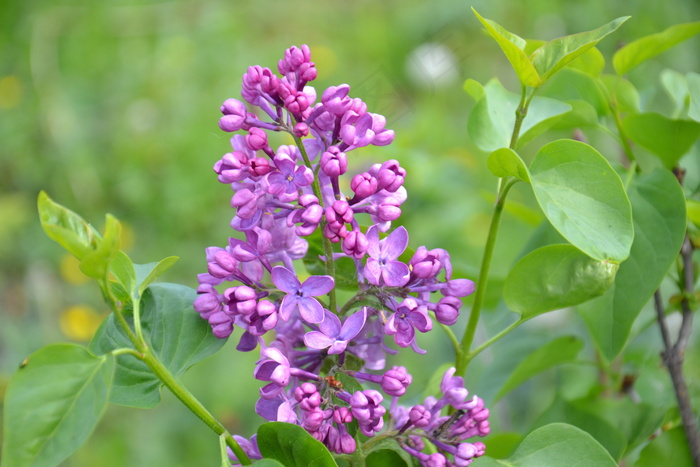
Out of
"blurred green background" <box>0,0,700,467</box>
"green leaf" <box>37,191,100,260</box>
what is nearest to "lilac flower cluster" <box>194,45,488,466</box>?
"green leaf" <box>37,191,100,260</box>

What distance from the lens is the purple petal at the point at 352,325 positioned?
56cm

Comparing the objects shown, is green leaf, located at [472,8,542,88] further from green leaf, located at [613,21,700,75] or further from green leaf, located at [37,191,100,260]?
green leaf, located at [37,191,100,260]

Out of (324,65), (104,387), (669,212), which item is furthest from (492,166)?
(324,65)

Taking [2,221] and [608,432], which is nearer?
[608,432]

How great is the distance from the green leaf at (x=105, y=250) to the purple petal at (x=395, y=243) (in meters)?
0.20

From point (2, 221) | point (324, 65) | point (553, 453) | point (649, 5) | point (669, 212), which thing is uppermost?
point (669, 212)

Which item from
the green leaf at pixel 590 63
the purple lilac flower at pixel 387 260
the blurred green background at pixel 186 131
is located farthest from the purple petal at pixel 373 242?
the blurred green background at pixel 186 131

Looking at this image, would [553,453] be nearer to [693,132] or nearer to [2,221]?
[693,132]

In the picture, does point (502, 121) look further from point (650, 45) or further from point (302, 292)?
point (302, 292)

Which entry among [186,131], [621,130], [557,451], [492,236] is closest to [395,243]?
[492,236]

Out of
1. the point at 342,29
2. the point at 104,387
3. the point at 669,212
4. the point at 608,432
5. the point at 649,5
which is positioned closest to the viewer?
the point at 104,387

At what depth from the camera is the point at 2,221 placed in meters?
2.28

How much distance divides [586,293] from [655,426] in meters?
0.33

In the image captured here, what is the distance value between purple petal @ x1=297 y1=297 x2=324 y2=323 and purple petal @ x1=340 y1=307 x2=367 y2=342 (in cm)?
2
